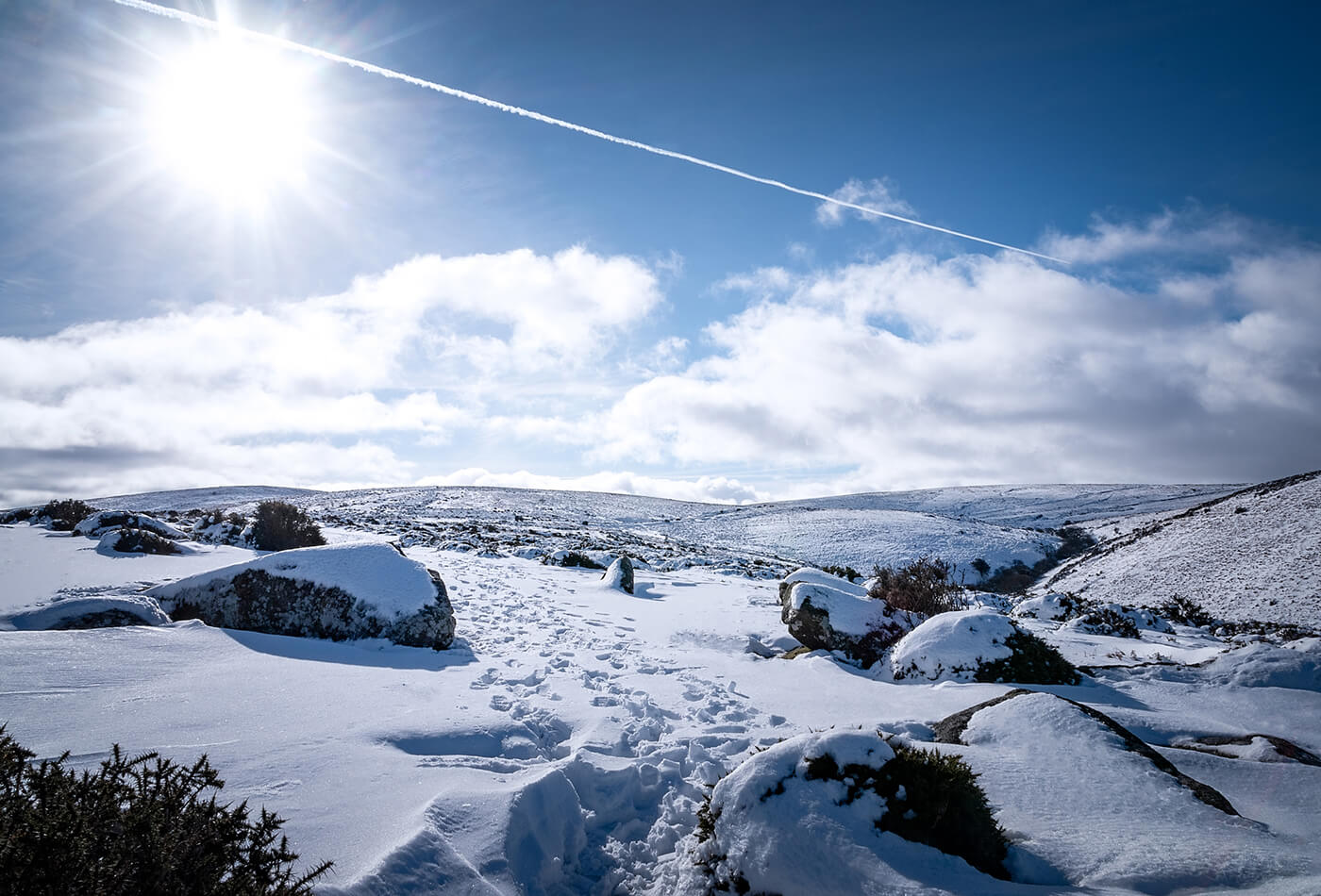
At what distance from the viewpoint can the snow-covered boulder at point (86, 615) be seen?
20.3 feet

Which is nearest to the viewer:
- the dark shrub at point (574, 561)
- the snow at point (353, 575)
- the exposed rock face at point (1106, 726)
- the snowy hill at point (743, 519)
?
the exposed rock face at point (1106, 726)

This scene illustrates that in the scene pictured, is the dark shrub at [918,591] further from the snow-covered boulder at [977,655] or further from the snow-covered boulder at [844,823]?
the snow-covered boulder at [844,823]

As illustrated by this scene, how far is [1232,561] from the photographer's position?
19.5m

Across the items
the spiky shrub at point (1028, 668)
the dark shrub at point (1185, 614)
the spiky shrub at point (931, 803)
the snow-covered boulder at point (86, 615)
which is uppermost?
the snow-covered boulder at point (86, 615)

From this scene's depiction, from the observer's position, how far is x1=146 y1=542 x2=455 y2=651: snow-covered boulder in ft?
24.8

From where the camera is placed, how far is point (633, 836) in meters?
4.09

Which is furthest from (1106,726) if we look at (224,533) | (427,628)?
(224,533)

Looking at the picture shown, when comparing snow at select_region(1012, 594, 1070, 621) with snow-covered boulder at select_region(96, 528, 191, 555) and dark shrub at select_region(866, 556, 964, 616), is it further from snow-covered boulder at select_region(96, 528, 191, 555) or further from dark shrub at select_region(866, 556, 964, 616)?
snow-covered boulder at select_region(96, 528, 191, 555)

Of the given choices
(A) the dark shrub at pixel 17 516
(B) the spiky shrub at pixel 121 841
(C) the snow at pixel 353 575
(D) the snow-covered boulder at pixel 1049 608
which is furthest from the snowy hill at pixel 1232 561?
(A) the dark shrub at pixel 17 516

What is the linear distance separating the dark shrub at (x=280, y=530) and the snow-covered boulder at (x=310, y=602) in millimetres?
7676

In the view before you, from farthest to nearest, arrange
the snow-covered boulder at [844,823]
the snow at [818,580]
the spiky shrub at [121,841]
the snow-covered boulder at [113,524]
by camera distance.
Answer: the snow-covered boulder at [113,524] < the snow at [818,580] < the snow-covered boulder at [844,823] < the spiky shrub at [121,841]

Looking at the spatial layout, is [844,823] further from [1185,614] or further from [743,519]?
[743,519]

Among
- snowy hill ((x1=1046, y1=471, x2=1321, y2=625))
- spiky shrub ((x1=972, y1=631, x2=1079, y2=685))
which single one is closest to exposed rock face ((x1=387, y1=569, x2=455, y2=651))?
spiky shrub ((x1=972, y1=631, x2=1079, y2=685))

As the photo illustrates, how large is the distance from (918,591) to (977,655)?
4.91 meters
